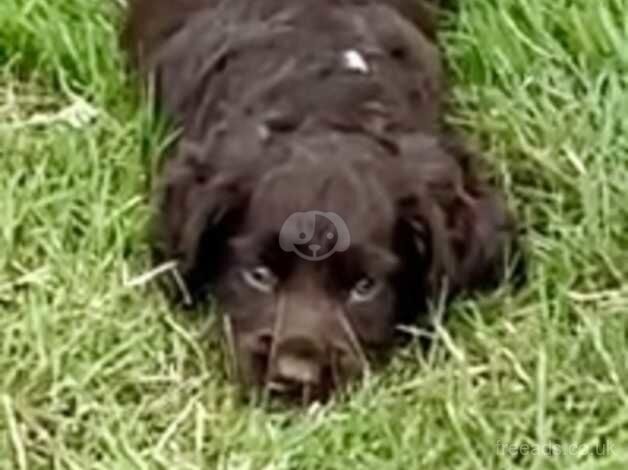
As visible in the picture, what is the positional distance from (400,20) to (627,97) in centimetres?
46

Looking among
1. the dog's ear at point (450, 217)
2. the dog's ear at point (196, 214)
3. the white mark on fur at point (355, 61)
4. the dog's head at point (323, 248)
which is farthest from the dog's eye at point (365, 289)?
the white mark on fur at point (355, 61)

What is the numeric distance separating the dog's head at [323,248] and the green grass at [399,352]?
0.28 ft

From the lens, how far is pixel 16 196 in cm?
378

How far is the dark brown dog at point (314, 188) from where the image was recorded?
334cm

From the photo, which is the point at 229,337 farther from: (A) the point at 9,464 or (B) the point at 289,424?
(A) the point at 9,464

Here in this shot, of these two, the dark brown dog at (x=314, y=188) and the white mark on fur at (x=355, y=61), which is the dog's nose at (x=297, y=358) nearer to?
the dark brown dog at (x=314, y=188)

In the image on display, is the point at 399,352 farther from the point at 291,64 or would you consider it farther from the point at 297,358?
the point at 291,64

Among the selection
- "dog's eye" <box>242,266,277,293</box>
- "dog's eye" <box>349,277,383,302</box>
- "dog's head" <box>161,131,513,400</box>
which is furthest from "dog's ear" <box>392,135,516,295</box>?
"dog's eye" <box>242,266,277,293</box>

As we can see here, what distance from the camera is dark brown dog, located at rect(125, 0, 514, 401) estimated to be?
3.34 meters

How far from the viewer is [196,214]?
346cm
